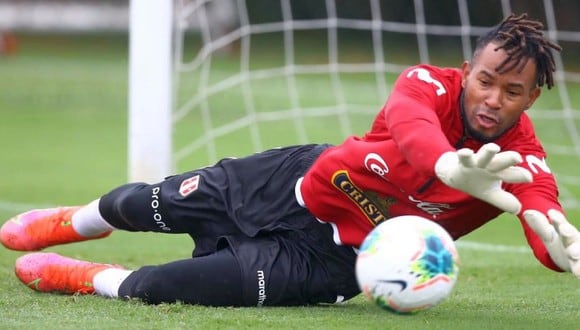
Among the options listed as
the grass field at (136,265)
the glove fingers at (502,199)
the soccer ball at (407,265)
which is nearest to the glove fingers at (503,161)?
the glove fingers at (502,199)

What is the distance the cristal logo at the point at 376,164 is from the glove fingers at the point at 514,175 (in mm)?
713

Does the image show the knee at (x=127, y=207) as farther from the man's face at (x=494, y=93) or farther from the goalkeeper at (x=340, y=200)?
the man's face at (x=494, y=93)

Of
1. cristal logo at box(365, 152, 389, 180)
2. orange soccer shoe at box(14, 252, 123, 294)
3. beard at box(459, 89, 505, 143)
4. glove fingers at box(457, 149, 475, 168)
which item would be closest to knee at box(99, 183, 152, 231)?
orange soccer shoe at box(14, 252, 123, 294)

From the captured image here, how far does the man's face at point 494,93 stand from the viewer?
4.17m

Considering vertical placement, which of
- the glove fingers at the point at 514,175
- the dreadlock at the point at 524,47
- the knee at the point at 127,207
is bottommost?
the knee at the point at 127,207

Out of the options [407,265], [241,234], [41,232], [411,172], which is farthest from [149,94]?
[407,265]

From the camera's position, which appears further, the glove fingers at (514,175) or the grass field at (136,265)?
the grass field at (136,265)

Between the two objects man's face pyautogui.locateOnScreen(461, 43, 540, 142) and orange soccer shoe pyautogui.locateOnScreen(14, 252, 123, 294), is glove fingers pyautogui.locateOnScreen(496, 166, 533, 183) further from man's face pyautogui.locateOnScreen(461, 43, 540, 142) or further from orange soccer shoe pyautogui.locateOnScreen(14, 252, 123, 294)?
orange soccer shoe pyautogui.locateOnScreen(14, 252, 123, 294)

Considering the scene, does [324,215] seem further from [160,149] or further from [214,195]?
[160,149]

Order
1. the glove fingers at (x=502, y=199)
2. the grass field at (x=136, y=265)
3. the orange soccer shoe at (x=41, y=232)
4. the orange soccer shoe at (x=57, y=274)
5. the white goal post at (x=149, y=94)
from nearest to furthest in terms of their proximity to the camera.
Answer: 1. the glove fingers at (x=502, y=199)
2. the grass field at (x=136, y=265)
3. the orange soccer shoe at (x=57, y=274)
4. the orange soccer shoe at (x=41, y=232)
5. the white goal post at (x=149, y=94)

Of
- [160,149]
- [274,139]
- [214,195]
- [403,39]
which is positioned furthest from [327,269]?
[403,39]

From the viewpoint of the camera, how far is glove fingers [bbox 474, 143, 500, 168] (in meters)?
3.68

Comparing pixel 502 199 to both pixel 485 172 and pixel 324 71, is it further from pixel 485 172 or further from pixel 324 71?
pixel 324 71

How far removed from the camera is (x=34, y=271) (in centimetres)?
509
